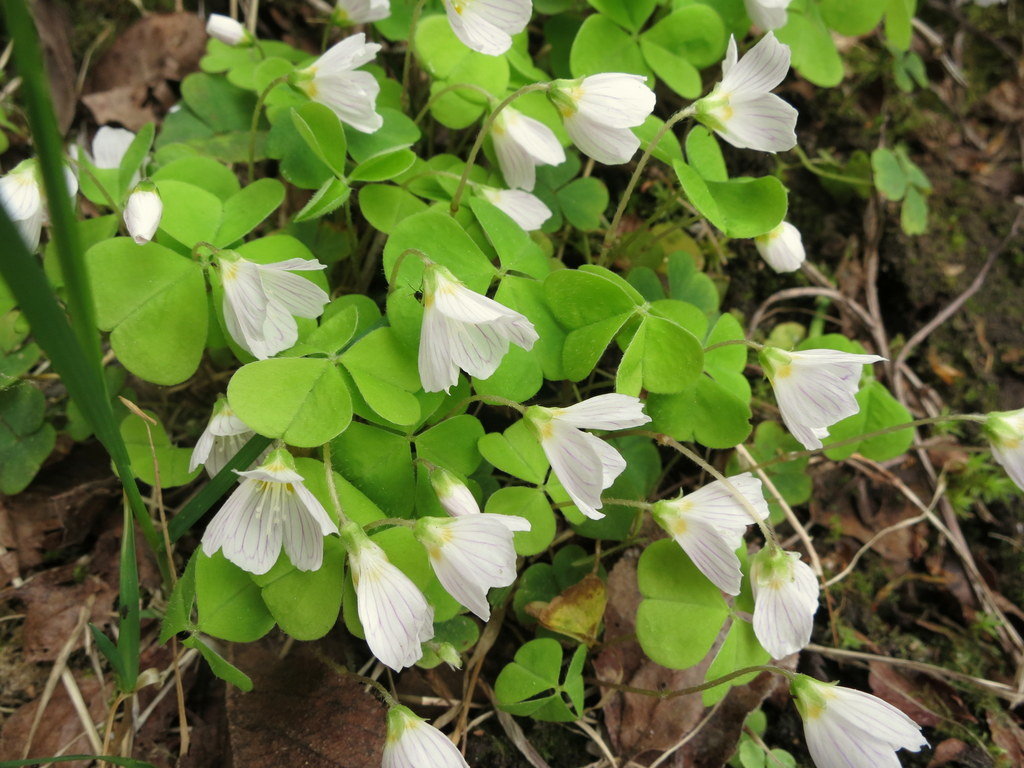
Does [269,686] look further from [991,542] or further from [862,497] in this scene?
[991,542]

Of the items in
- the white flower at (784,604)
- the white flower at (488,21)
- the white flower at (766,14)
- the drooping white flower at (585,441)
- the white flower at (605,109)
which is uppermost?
the white flower at (766,14)

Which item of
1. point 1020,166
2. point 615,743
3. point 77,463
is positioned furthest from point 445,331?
point 1020,166

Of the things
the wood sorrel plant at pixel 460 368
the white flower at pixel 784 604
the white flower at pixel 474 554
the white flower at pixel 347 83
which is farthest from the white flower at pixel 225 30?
the white flower at pixel 784 604

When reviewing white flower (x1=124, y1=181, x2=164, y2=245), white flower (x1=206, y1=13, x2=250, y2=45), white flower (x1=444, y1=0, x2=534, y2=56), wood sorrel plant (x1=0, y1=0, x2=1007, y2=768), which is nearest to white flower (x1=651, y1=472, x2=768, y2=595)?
wood sorrel plant (x1=0, y1=0, x2=1007, y2=768)

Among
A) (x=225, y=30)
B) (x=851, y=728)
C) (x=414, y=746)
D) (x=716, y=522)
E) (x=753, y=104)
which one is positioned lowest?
(x=414, y=746)

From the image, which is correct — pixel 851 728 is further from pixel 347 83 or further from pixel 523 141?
pixel 347 83

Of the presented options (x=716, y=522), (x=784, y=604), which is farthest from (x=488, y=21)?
(x=784, y=604)

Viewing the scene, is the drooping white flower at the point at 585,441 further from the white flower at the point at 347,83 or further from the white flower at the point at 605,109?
the white flower at the point at 347,83
